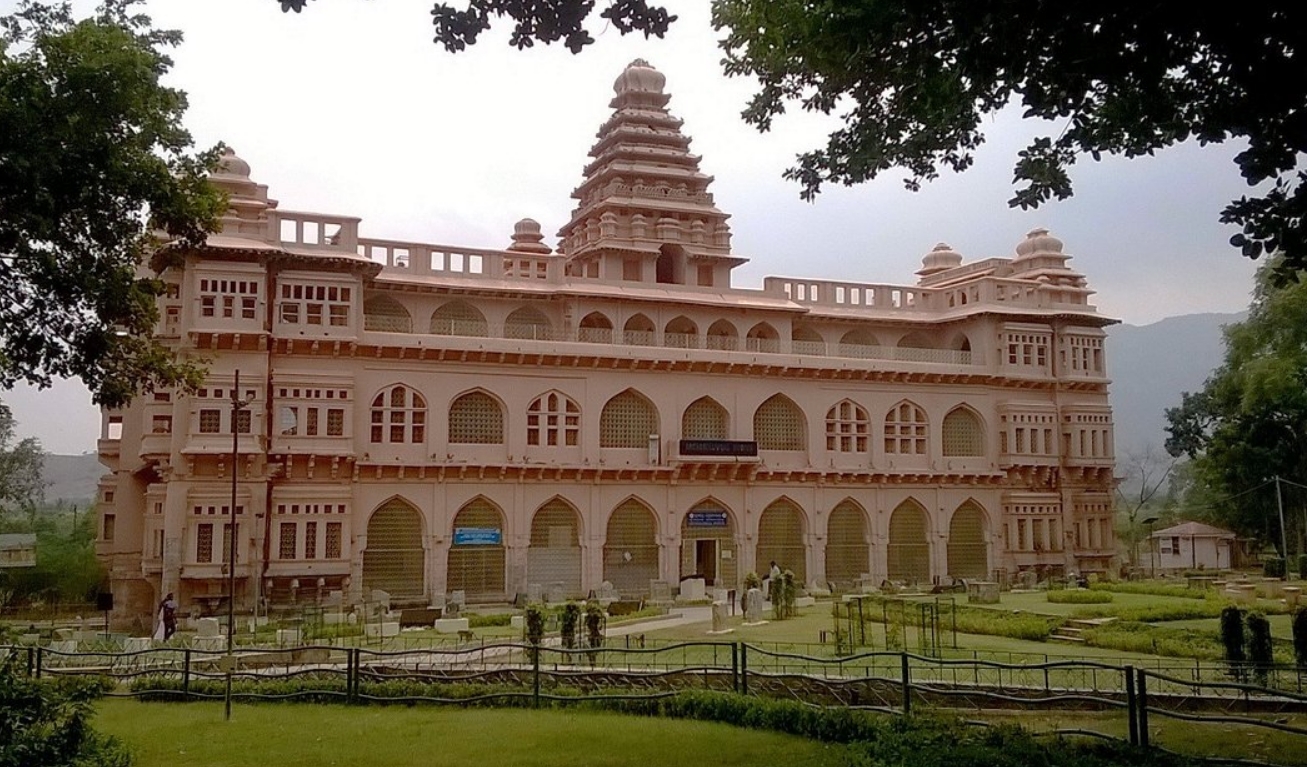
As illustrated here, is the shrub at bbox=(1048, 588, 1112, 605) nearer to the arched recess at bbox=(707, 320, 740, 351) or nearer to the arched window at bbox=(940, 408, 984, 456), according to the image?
the arched window at bbox=(940, 408, 984, 456)

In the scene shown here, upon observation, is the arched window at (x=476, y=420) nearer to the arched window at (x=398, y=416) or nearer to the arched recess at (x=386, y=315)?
the arched window at (x=398, y=416)

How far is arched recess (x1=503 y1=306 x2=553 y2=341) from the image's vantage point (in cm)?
3662

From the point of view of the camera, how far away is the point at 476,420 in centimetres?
3488

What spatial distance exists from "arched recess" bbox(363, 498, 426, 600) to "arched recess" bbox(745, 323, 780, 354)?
12.5 metres

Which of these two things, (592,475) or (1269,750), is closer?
(1269,750)

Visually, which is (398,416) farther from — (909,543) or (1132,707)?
(1132,707)

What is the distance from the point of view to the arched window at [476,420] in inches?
1364

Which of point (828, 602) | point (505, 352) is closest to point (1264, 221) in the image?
point (828, 602)

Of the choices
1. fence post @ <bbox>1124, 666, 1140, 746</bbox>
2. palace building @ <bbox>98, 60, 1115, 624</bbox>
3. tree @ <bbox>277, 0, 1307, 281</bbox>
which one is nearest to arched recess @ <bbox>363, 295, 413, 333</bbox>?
palace building @ <bbox>98, 60, 1115, 624</bbox>

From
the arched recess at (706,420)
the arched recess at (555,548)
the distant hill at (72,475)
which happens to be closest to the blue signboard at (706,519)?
the arched recess at (706,420)

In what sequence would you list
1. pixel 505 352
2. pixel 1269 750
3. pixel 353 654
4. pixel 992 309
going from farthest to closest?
pixel 992 309
pixel 505 352
pixel 353 654
pixel 1269 750

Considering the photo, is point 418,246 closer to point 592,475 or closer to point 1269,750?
point 592,475

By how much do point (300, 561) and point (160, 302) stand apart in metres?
8.24

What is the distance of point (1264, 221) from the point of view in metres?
9.27
